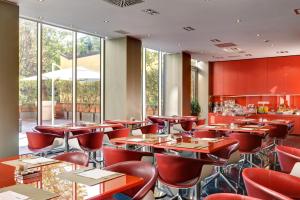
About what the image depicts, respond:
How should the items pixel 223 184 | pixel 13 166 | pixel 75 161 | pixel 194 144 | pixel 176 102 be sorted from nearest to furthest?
pixel 13 166, pixel 75 161, pixel 194 144, pixel 223 184, pixel 176 102

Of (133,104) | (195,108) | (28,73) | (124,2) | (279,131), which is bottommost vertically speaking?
(279,131)

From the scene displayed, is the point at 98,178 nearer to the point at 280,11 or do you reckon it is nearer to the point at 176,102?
the point at 280,11

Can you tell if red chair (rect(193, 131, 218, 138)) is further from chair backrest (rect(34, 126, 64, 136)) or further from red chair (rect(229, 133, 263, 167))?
chair backrest (rect(34, 126, 64, 136))

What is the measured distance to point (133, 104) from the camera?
29.2ft

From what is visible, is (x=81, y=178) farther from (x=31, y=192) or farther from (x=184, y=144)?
(x=184, y=144)

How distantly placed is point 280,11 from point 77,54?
5248 millimetres

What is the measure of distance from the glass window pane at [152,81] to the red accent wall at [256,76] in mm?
4007

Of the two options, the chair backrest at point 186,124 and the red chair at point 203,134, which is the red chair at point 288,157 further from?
the chair backrest at point 186,124

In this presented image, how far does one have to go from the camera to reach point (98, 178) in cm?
200

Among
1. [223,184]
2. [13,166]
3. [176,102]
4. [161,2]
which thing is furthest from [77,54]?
[13,166]

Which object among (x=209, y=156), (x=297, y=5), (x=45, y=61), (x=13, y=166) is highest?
(x=297, y=5)

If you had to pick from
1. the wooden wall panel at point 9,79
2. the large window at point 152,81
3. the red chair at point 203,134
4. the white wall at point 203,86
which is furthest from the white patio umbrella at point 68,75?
the white wall at point 203,86

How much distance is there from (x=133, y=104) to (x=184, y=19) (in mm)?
3208

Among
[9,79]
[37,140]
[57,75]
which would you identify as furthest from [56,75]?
[37,140]
